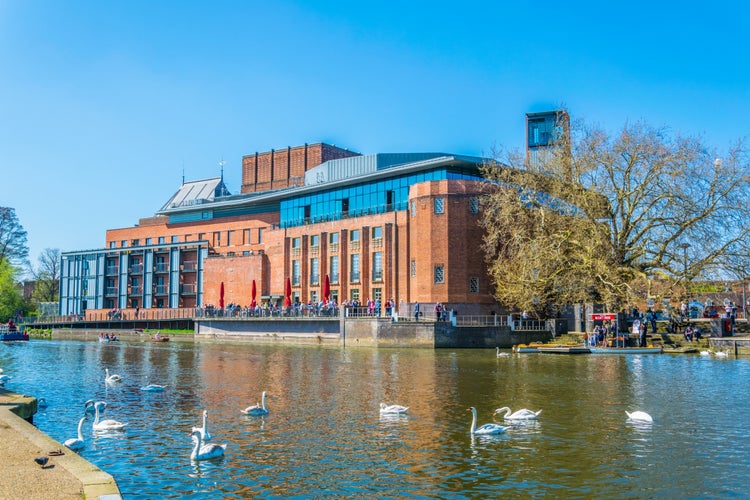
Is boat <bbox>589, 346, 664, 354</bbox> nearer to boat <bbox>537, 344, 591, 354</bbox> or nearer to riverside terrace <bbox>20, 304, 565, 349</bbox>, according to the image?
boat <bbox>537, 344, 591, 354</bbox>

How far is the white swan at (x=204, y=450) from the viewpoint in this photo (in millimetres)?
13281

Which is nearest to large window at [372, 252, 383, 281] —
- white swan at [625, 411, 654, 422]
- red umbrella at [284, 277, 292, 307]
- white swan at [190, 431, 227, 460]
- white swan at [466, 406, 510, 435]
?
red umbrella at [284, 277, 292, 307]

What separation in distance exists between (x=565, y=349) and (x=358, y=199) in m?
28.5

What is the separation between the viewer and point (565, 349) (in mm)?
40250

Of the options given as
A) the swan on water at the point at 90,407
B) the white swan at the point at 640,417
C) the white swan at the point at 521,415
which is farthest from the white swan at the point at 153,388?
the white swan at the point at 640,417

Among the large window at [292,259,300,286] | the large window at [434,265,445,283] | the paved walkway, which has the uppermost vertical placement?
the large window at [292,259,300,286]

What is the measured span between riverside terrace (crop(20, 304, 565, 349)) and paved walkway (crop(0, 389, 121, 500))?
119 ft

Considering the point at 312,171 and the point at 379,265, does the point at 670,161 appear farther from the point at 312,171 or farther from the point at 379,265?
the point at 312,171

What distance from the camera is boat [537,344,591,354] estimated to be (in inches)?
1578

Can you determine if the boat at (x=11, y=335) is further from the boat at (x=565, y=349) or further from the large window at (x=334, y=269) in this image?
the boat at (x=565, y=349)

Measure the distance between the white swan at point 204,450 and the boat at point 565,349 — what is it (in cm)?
2997

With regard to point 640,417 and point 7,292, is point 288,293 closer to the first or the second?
point 7,292

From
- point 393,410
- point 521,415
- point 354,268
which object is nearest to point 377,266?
point 354,268

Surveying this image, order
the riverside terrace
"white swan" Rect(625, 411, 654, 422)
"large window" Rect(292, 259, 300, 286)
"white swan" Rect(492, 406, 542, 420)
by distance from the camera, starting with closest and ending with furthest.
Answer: "white swan" Rect(625, 411, 654, 422) → "white swan" Rect(492, 406, 542, 420) → the riverside terrace → "large window" Rect(292, 259, 300, 286)
